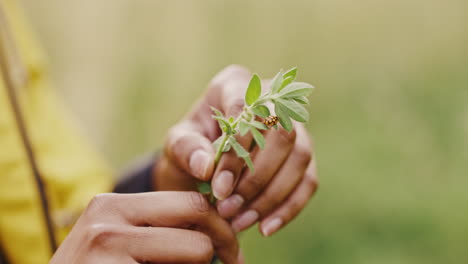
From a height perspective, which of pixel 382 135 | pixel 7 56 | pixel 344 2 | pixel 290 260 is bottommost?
pixel 290 260

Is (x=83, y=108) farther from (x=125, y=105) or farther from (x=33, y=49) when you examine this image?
(x=33, y=49)

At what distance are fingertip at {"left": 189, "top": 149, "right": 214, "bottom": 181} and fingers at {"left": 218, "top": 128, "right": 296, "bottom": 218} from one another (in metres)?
0.08

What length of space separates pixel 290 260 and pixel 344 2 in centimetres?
153

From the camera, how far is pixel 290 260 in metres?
2.03

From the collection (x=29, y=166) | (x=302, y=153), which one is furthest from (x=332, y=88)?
(x=302, y=153)

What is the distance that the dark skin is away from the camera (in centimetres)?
66

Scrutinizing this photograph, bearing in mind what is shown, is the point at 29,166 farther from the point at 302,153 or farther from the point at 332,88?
the point at 332,88

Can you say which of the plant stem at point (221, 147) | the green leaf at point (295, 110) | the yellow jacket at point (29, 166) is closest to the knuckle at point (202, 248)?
the plant stem at point (221, 147)

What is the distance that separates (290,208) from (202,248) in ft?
0.87

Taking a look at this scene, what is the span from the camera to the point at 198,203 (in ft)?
2.30

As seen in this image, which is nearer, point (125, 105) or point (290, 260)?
point (290, 260)

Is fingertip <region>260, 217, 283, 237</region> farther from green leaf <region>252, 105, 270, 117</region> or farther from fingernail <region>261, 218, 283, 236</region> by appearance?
green leaf <region>252, 105, 270, 117</region>

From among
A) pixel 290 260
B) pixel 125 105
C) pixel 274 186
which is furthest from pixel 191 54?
pixel 274 186

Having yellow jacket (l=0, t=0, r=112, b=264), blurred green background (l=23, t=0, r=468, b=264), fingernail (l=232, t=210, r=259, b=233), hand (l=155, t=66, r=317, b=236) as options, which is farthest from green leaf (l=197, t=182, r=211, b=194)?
blurred green background (l=23, t=0, r=468, b=264)
